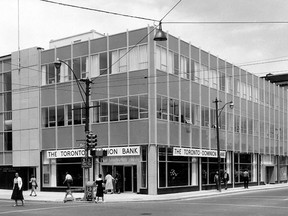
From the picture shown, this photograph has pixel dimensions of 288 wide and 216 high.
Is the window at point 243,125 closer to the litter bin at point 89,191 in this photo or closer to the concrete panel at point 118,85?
the concrete panel at point 118,85

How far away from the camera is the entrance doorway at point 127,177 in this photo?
35656 mm

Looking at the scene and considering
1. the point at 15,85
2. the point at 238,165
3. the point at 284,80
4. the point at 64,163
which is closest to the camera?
the point at 64,163

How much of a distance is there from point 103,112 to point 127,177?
5376 mm

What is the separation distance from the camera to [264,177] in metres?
54.8

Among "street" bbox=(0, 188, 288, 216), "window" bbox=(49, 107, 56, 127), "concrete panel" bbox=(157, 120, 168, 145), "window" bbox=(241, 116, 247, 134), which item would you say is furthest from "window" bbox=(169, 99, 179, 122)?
"window" bbox=(241, 116, 247, 134)

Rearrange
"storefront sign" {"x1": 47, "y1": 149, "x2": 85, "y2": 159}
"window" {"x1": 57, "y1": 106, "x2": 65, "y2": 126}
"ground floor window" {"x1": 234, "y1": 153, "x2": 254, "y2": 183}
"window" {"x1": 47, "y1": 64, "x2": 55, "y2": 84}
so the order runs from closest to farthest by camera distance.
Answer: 1. "storefront sign" {"x1": 47, "y1": 149, "x2": 85, "y2": 159}
2. "window" {"x1": 57, "y1": 106, "x2": 65, "y2": 126}
3. "window" {"x1": 47, "y1": 64, "x2": 55, "y2": 84}
4. "ground floor window" {"x1": 234, "y1": 153, "x2": 254, "y2": 183}

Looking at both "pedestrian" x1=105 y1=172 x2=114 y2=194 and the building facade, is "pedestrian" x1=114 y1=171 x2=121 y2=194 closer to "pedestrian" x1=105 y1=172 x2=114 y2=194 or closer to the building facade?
the building facade

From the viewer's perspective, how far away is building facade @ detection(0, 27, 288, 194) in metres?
35.1

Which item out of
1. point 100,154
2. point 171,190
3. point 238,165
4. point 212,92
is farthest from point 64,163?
point 238,165

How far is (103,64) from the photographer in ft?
123

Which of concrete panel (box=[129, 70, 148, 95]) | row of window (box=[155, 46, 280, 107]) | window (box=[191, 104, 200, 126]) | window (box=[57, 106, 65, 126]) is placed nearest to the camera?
concrete panel (box=[129, 70, 148, 95])

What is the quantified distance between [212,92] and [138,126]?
11303mm

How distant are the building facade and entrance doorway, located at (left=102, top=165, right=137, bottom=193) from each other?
76mm

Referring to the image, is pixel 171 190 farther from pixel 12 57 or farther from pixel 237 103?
pixel 12 57
